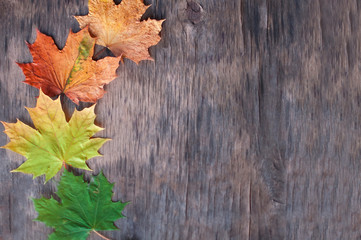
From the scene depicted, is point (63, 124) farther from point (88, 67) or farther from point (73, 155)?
point (88, 67)

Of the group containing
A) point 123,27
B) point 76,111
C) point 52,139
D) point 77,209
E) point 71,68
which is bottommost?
point 77,209

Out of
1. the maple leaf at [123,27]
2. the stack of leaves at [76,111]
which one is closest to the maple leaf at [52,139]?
the stack of leaves at [76,111]

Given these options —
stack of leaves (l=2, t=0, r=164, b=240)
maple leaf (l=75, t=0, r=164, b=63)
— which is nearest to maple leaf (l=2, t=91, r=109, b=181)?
stack of leaves (l=2, t=0, r=164, b=240)

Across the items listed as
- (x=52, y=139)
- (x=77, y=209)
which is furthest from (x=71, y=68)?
(x=77, y=209)

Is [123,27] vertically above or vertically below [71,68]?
above

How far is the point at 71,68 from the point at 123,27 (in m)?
0.25

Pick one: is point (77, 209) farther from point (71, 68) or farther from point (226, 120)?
point (226, 120)

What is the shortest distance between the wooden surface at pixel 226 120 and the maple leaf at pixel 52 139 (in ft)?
0.23

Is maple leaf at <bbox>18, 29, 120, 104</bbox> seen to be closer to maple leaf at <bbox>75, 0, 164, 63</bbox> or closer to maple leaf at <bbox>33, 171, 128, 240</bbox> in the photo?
maple leaf at <bbox>75, 0, 164, 63</bbox>

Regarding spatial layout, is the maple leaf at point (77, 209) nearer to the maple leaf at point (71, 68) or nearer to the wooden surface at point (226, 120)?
the wooden surface at point (226, 120)

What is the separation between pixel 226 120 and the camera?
1180 millimetres

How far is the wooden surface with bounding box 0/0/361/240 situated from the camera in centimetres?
116

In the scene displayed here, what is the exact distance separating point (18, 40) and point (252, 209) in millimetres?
1156

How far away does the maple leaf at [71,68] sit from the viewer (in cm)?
112
